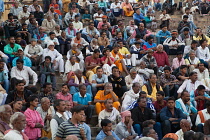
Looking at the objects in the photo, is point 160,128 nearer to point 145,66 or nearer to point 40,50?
point 145,66

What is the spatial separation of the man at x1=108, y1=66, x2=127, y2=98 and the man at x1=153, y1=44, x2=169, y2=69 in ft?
7.12

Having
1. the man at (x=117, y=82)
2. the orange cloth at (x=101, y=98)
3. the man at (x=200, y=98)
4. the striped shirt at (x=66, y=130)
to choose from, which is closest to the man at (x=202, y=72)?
the man at (x=200, y=98)

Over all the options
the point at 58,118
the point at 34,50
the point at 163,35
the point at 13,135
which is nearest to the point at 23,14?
the point at 34,50

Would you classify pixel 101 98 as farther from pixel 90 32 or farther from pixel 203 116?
pixel 90 32

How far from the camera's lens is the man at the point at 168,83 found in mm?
13773

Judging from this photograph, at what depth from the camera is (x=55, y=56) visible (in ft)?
49.9

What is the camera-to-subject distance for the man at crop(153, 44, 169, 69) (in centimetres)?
1558

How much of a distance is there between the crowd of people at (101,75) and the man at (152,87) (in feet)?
0.09

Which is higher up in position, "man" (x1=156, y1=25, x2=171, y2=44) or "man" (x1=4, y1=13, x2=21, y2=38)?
"man" (x1=4, y1=13, x2=21, y2=38)

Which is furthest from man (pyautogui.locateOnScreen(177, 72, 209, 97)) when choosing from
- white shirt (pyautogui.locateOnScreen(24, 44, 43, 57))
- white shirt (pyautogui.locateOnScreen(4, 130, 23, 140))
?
white shirt (pyautogui.locateOnScreen(4, 130, 23, 140))

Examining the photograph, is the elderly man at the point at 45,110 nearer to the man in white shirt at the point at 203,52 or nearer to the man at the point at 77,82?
the man at the point at 77,82

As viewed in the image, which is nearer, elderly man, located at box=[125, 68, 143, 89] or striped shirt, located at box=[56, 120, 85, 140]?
striped shirt, located at box=[56, 120, 85, 140]

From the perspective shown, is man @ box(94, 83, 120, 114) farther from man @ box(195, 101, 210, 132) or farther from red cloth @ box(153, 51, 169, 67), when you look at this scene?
red cloth @ box(153, 51, 169, 67)

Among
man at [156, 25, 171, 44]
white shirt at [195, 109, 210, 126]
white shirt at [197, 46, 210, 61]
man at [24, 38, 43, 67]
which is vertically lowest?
white shirt at [195, 109, 210, 126]
